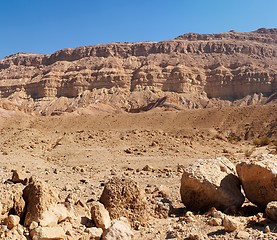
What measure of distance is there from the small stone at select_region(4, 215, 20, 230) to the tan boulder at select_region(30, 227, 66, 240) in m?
0.36

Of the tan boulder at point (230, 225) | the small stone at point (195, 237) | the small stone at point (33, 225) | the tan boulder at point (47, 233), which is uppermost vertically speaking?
the small stone at point (33, 225)

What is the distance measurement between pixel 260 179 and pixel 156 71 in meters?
91.8

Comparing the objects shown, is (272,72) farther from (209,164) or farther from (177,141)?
(209,164)

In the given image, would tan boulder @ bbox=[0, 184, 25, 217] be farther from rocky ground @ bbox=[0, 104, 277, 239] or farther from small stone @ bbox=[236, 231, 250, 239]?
small stone @ bbox=[236, 231, 250, 239]

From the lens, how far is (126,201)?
20.5ft

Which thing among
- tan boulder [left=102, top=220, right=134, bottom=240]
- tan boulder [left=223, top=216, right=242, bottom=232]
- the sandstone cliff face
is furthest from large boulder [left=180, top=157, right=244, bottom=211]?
the sandstone cliff face

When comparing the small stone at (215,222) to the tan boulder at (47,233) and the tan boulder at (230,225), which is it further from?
the tan boulder at (47,233)

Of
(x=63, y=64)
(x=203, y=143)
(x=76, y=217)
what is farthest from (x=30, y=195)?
(x=63, y=64)

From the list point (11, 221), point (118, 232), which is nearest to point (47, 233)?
point (11, 221)

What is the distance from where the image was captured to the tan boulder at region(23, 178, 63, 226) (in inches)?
208

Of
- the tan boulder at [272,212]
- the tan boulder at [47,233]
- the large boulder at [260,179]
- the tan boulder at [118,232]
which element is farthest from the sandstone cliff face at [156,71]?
the tan boulder at [47,233]

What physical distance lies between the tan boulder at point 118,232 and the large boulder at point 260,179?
8.78 feet

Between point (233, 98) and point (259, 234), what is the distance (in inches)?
3621

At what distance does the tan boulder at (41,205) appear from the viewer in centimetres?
528
